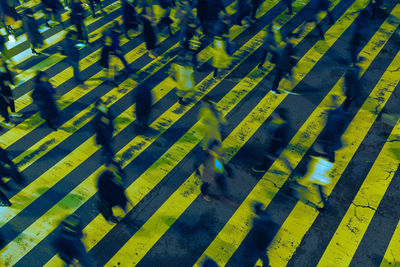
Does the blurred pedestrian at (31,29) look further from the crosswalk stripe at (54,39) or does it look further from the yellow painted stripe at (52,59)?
the yellow painted stripe at (52,59)

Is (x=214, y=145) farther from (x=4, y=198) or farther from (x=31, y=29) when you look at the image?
(x=31, y=29)

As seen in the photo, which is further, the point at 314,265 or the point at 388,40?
the point at 388,40

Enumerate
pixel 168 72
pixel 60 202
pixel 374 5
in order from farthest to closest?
1. pixel 374 5
2. pixel 168 72
3. pixel 60 202

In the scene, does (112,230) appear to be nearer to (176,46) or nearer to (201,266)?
(201,266)

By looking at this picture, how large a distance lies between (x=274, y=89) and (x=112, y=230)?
489 cm

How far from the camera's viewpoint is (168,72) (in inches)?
318

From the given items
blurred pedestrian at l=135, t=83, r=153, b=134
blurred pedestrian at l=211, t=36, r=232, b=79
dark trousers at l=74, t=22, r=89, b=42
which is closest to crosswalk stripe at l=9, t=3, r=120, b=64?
dark trousers at l=74, t=22, r=89, b=42

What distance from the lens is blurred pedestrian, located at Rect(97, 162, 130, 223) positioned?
4.60 m

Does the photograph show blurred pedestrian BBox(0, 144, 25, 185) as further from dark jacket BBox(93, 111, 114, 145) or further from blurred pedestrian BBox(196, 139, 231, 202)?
blurred pedestrian BBox(196, 139, 231, 202)

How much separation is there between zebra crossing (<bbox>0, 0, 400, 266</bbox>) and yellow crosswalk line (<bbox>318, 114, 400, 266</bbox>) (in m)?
0.02

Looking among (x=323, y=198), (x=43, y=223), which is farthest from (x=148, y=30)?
(x=323, y=198)

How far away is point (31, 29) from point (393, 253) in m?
9.40

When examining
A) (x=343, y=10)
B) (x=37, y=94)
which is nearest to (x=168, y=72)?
(x=37, y=94)

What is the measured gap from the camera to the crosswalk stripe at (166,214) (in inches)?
193
